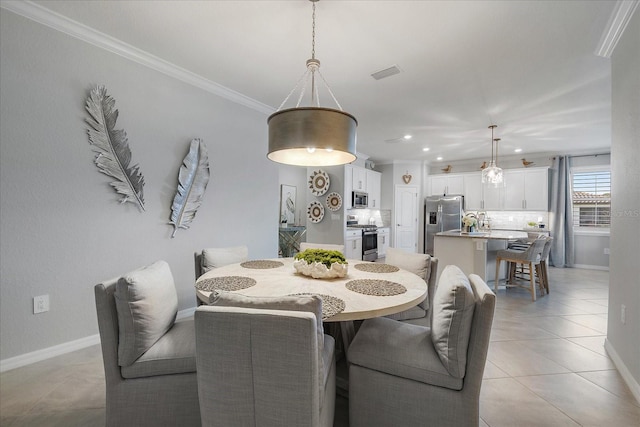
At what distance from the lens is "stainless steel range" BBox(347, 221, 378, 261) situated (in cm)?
645

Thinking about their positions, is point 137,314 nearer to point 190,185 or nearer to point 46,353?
point 46,353

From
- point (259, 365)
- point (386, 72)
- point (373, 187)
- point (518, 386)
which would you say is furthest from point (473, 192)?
point (259, 365)

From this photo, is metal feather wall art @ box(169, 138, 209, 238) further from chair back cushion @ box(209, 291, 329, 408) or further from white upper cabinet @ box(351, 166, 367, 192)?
white upper cabinet @ box(351, 166, 367, 192)

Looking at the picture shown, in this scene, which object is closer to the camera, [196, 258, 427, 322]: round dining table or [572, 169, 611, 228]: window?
[196, 258, 427, 322]: round dining table

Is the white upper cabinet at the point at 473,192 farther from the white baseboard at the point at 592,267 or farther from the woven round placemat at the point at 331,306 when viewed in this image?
the woven round placemat at the point at 331,306

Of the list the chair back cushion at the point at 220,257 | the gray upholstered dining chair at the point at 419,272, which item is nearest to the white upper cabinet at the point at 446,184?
the gray upholstered dining chair at the point at 419,272

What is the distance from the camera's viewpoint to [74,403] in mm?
1717

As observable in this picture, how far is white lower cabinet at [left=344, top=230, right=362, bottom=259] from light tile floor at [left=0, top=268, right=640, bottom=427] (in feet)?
10.9

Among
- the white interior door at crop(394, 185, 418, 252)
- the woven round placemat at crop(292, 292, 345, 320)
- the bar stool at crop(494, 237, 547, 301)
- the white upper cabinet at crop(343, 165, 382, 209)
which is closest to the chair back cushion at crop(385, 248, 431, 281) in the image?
the woven round placemat at crop(292, 292, 345, 320)

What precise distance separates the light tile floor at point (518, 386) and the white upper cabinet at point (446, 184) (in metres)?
4.80

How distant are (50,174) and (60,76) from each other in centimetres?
76

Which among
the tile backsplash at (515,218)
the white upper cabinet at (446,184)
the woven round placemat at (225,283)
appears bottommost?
the woven round placemat at (225,283)

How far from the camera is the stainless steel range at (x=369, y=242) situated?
6449mm

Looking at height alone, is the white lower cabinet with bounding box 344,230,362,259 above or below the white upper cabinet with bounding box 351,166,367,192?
below
